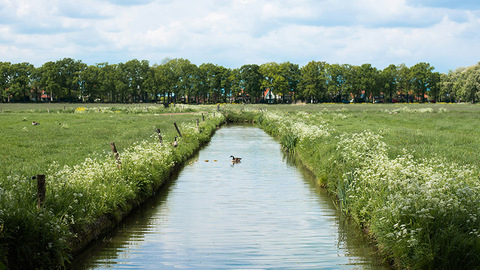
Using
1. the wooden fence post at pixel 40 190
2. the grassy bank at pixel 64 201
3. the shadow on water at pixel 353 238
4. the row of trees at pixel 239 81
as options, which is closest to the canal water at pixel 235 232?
the shadow on water at pixel 353 238

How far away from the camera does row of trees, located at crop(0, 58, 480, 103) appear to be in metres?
142

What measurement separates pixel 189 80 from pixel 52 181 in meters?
143

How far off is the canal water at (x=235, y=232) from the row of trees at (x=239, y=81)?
131 m

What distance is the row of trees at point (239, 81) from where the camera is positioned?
466 ft

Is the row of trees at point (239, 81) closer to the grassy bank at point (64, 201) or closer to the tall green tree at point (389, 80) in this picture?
the tall green tree at point (389, 80)

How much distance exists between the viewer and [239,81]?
6088 inches

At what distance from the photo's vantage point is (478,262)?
838 cm

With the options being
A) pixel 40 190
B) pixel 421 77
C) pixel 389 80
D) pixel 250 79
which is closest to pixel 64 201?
pixel 40 190

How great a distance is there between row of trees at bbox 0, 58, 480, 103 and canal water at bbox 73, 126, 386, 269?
131071mm

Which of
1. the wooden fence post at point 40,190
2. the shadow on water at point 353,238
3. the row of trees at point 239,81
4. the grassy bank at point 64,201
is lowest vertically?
the shadow on water at point 353,238

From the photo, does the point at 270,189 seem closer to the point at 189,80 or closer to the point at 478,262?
the point at 478,262

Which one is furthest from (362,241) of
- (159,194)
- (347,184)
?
(159,194)

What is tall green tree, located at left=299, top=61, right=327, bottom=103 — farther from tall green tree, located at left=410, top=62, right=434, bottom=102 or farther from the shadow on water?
the shadow on water

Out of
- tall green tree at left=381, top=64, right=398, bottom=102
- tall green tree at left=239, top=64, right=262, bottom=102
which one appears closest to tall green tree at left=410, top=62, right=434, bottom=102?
tall green tree at left=381, top=64, right=398, bottom=102
